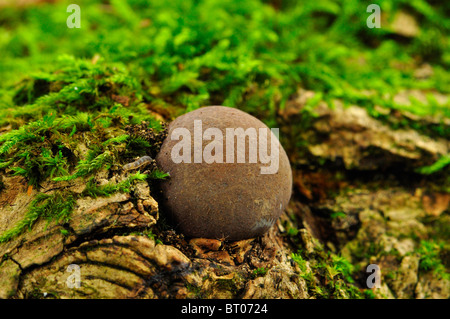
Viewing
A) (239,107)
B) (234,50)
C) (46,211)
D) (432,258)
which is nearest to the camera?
(46,211)

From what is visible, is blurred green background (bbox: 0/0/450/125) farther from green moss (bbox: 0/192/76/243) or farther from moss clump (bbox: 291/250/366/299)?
moss clump (bbox: 291/250/366/299)

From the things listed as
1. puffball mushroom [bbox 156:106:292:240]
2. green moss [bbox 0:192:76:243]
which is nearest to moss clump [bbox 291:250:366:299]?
puffball mushroom [bbox 156:106:292:240]

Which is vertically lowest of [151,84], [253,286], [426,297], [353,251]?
[426,297]

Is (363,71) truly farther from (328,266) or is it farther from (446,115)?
(328,266)

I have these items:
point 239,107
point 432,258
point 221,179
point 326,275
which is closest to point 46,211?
point 221,179

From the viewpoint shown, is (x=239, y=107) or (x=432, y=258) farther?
(x=239, y=107)

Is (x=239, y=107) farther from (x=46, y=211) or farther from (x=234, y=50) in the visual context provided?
(x=46, y=211)

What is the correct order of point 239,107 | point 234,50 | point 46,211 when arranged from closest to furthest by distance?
1. point 46,211
2. point 239,107
3. point 234,50

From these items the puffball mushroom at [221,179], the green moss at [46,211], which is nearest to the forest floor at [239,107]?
the green moss at [46,211]

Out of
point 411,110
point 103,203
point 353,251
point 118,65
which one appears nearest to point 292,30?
point 411,110
